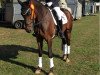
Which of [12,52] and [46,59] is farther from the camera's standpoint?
[12,52]

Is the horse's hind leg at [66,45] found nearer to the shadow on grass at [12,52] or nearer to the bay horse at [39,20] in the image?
the shadow on grass at [12,52]

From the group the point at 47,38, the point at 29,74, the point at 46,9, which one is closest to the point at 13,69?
the point at 29,74

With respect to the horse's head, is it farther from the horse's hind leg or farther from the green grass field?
the horse's hind leg

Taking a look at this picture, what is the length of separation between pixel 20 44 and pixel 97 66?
586 centimetres

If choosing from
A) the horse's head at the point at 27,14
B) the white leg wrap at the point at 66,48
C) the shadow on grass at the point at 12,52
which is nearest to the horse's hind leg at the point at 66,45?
the white leg wrap at the point at 66,48

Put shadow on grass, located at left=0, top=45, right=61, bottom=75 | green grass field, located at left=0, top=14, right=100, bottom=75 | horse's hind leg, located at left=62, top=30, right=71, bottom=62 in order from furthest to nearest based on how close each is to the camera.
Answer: horse's hind leg, located at left=62, top=30, right=71, bottom=62 → shadow on grass, located at left=0, top=45, right=61, bottom=75 → green grass field, located at left=0, top=14, right=100, bottom=75

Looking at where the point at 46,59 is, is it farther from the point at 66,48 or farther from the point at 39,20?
the point at 39,20

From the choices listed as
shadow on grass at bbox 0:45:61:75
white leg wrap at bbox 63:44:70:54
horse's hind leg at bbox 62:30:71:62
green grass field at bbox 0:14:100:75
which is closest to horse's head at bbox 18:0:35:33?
green grass field at bbox 0:14:100:75

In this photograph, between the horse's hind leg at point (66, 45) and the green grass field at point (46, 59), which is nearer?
the green grass field at point (46, 59)

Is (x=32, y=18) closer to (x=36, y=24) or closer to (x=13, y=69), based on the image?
(x=36, y=24)

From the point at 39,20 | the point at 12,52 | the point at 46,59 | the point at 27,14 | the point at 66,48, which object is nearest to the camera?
the point at 27,14

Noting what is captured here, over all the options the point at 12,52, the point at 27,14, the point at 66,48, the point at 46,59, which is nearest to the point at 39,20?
the point at 27,14

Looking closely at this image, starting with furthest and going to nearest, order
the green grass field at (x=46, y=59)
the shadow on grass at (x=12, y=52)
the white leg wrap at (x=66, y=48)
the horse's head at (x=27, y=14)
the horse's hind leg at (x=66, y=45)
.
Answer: the white leg wrap at (x=66, y=48), the horse's hind leg at (x=66, y=45), the shadow on grass at (x=12, y=52), the green grass field at (x=46, y=59), the horse's head at (x=27, y=14)

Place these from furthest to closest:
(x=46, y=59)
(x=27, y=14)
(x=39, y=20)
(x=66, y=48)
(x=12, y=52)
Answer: (x=12, y=52) → (x=66, y=48) → (x=46, y=59) → (x=39, y=20) → (x=27, y=14)
